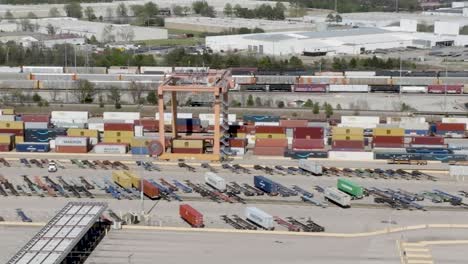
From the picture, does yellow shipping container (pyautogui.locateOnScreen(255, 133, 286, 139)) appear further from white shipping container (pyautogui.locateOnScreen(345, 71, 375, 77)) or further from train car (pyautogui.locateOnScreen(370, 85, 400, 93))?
white shipping container (pyautogui.locateOnScreen(345, 71, 375, 77))

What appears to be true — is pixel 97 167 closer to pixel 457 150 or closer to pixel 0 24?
pixel 457 150

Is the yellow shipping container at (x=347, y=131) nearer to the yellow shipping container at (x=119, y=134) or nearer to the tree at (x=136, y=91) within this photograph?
the yellow shipping container at (x=119, y=134)

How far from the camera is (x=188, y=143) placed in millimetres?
30672

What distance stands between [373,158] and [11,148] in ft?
52.0

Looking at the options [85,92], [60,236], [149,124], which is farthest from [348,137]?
[85,92]

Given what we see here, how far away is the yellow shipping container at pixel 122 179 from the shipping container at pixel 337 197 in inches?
275

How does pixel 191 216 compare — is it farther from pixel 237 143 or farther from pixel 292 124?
pixel 292 124

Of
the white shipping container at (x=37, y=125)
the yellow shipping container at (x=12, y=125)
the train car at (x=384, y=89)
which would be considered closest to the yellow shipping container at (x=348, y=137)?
the white shipping container at (x=37, y=125)

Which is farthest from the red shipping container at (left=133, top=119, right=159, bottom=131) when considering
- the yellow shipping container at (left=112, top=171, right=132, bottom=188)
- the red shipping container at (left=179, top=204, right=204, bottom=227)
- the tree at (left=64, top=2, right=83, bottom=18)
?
the tree at (left=64, top=2, right=83, bottom=18)

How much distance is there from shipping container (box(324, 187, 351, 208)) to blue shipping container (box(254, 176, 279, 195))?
1.79 m

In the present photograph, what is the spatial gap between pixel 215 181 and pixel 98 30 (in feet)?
170

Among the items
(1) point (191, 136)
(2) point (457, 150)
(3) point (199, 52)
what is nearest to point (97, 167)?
(1) point (191, 136)

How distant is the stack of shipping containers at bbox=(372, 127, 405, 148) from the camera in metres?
31.7

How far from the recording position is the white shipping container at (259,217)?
69.6 feet
